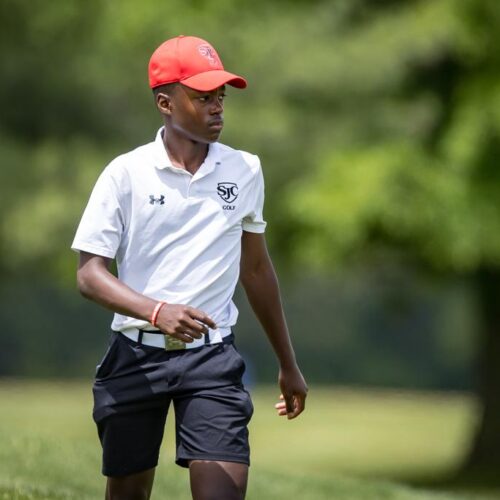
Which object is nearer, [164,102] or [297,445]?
[164,102]

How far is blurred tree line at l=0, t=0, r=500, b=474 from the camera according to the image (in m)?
13.7

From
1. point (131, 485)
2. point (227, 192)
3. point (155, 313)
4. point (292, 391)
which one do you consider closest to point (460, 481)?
point (292, 391)

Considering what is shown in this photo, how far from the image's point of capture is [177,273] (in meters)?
5.30

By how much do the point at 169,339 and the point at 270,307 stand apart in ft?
1.96

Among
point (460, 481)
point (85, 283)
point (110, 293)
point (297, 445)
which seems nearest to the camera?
point (110, 293)

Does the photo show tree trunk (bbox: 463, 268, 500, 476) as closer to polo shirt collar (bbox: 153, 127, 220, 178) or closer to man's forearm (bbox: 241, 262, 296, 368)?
man's forearm (bbox: 241, 262, 296, 368)

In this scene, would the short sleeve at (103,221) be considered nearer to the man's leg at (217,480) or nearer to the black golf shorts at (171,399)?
the black golf shorts at (171,399)

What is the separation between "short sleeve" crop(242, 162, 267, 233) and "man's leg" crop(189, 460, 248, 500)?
3.20ft

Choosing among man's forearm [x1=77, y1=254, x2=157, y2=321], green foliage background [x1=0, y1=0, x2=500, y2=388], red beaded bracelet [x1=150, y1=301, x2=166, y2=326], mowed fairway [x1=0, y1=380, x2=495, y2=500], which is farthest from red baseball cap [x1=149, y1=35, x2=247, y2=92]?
green foliage background [x1=0, y1=0, x2=500, y2=388]

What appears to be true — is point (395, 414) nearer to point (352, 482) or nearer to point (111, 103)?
point (111, 103)

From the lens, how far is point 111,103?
1803 cm

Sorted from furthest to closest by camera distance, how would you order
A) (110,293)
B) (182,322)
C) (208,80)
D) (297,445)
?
1. (297,445)
2. (208,80)
3. (110,293)
4. (182,322)

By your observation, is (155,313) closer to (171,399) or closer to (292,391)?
(171,399)

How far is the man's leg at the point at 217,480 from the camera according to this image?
16.9 feet
